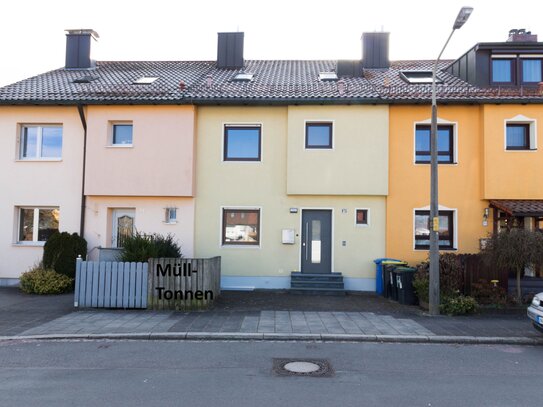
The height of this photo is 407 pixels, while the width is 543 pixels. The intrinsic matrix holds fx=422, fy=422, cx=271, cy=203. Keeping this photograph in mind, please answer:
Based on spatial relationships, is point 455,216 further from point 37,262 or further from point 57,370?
point 37,262

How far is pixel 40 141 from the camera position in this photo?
14703 mm

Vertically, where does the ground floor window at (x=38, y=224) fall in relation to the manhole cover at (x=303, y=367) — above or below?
above

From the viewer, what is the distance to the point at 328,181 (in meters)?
13.7

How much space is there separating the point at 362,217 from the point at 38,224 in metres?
11.1

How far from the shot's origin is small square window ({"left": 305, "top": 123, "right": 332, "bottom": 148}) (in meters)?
14.0

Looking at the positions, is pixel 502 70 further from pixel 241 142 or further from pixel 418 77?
pixel 241 142

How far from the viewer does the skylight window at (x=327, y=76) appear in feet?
53.0

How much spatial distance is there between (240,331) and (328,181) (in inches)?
264

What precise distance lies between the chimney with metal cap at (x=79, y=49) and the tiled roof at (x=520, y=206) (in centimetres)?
1713

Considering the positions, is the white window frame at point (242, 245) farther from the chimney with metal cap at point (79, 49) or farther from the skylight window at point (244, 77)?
the chimney with metal cap at point (79, 49)

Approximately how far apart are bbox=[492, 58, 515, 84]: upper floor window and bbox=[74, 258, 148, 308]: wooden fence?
516 inches

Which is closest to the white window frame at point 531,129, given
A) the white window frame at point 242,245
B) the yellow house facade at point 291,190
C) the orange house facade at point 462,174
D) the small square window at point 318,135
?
the orange house facade at point 462,174

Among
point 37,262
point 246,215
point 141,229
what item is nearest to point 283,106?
point 246,215

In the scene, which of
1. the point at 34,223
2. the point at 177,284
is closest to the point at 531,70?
the point at 177,284
